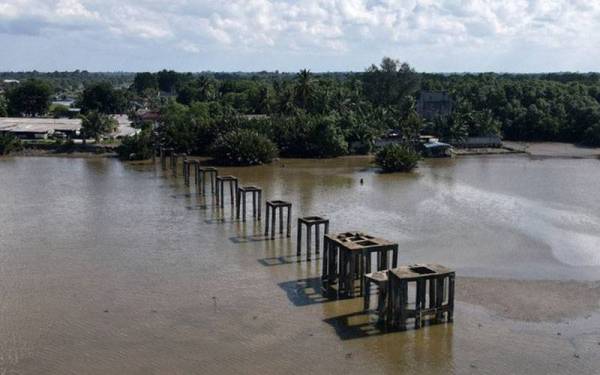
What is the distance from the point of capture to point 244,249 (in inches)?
1089

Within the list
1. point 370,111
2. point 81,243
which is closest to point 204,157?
point 370,111

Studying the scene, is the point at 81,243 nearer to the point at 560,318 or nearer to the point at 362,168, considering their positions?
the point at 560,318

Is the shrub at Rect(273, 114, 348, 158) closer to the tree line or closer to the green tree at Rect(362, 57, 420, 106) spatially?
the tree line

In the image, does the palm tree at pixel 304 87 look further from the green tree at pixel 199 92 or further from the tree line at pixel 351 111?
the green tree at pixel 199 92

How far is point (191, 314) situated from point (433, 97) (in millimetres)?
63006

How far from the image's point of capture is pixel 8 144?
5881cm

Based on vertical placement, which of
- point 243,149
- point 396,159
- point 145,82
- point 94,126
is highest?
point 145,82

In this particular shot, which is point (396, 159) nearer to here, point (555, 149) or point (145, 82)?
point (555, 149)

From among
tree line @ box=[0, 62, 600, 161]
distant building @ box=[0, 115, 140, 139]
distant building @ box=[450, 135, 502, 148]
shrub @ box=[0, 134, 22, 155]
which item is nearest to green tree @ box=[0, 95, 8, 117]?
tree line @ box=[0, 62, 600, 161]

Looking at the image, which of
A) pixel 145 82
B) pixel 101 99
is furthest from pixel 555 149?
pixel 145 82

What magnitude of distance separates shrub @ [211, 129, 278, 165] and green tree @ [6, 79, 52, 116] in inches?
1840

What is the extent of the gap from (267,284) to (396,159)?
28.7m

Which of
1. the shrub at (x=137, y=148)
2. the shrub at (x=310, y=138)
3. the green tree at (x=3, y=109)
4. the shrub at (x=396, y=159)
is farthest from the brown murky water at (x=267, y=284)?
the green tree at (x=3, y=109)

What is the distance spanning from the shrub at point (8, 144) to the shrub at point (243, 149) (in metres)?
19.6
